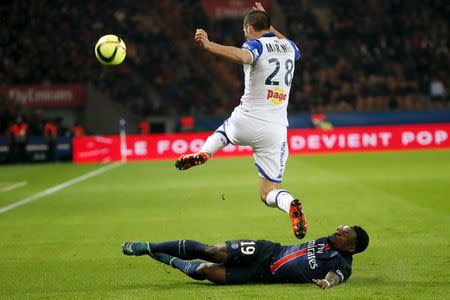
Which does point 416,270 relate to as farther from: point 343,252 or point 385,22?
point 385,22

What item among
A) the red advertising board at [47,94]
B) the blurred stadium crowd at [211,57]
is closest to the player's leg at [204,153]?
the red advertising board at [47,94]

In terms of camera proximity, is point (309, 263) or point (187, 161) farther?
point (187, 161)

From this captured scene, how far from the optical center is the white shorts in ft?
29.2

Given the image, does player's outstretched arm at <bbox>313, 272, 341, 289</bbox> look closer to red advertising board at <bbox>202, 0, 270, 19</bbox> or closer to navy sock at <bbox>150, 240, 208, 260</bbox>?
navy sock at <bbox>150, 240, 208, 260</bbox>

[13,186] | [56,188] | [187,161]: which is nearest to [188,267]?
[187,161]

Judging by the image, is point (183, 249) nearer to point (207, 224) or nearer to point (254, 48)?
point (254, 48)

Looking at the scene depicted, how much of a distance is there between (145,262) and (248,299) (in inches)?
103

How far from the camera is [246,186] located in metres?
18.9

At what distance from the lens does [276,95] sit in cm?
891

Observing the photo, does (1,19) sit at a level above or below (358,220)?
above

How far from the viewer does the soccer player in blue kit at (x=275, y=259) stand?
7473 millimetres

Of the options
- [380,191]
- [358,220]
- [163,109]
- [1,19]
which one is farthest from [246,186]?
[1,19]

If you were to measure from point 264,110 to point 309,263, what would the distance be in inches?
79.8

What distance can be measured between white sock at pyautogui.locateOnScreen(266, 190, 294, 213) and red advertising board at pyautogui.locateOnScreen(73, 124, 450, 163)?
2069 cm
